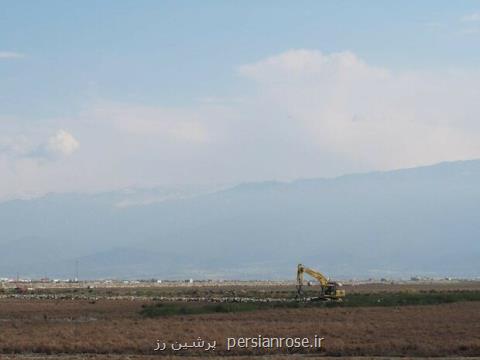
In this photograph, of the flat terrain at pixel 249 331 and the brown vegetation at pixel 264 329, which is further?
the brown vegetation at pixel 264 329

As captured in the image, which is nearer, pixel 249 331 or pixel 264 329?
pixel 249 331

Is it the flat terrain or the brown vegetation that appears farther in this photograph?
the brown vegetation

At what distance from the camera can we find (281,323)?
46.2m

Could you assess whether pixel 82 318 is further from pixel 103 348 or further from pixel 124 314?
pixel 103 348

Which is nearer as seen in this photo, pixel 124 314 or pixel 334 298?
pixel 124 314

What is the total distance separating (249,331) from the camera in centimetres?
4128

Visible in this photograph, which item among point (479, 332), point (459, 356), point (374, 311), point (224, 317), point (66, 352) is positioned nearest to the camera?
point (459, 356)

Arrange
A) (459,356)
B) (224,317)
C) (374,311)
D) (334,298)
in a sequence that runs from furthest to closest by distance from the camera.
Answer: (334,298) → (374,311) → (224,317) → (459,356)

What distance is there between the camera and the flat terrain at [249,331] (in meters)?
35.3

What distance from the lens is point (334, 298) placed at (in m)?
69.0

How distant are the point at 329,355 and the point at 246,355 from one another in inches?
121

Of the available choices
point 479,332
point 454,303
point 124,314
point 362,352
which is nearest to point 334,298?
point 454,303

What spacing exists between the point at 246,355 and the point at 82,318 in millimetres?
20335

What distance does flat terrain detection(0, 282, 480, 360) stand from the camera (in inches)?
1390
